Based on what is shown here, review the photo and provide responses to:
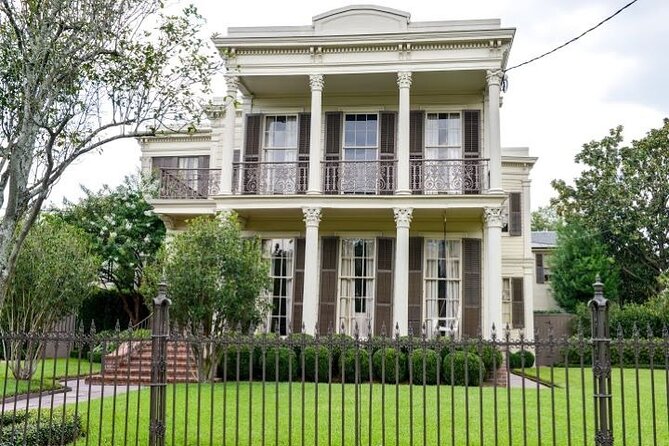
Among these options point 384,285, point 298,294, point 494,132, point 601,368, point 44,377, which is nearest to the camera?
point 601,368

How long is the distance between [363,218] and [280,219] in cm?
233

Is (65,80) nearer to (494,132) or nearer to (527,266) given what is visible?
(494,132)

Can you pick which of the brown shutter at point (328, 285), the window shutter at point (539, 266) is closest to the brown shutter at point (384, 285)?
the brown shutter at point (328, 285)

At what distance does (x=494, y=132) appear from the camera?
596 inches

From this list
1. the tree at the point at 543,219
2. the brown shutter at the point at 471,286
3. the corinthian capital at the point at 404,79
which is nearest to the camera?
the corinthian capital at the point at 404,79

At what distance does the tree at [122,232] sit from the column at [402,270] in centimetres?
804

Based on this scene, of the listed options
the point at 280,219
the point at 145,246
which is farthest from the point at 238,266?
the point at 145,246

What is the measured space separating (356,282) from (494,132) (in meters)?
5.35

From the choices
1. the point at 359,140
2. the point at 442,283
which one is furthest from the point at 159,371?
the point at 359,140

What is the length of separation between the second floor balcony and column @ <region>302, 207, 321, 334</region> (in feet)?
2.36

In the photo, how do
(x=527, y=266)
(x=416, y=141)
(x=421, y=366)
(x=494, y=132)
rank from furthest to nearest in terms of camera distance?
(x=527, y=266), (x=416, y=141), (x=494, y=132), (x=421, y=366)

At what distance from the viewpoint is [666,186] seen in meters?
24.8

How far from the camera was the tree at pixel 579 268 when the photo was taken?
2584cm

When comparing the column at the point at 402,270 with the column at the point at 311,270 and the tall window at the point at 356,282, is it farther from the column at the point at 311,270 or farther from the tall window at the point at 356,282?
the column at the point at 311,270
